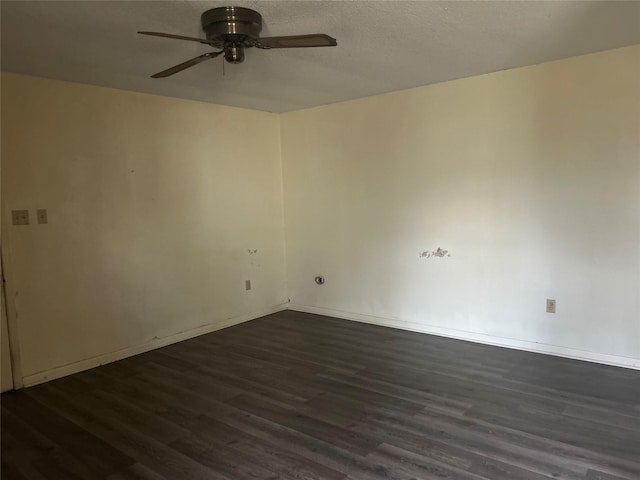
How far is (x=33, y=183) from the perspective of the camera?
3.26 metres

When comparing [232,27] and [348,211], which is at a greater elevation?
[232,27]

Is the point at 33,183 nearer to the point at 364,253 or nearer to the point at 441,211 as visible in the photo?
the point at 364,253

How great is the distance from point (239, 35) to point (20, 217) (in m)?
2.14

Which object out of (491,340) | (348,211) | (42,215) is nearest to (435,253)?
(491,340)

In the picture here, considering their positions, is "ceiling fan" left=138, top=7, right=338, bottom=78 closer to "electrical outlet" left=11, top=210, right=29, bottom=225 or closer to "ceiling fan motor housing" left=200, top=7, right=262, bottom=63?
"ceiling fan motor housing" left=200, top=7, right=262, bottom=63

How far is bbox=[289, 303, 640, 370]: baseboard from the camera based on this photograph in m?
3.29

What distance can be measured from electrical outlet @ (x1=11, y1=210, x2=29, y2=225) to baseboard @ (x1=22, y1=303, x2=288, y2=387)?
3.64 feet

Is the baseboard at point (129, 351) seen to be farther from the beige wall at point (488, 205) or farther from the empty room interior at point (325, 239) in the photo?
the beige wall at point (488, 205)

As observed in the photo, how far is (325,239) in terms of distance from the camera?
4871 mm

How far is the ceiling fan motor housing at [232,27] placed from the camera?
220 cm

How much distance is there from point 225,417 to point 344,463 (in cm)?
86

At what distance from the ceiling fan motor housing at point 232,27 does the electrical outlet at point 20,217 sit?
194 centimetres

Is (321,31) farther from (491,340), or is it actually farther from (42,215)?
(491,340)

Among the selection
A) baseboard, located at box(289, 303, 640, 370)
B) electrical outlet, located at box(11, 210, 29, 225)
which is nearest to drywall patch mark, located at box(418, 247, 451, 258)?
baseboard, located at box(289, 303, 640, 370)
